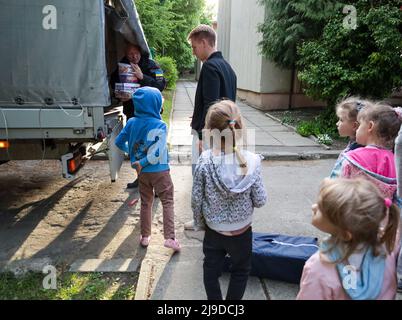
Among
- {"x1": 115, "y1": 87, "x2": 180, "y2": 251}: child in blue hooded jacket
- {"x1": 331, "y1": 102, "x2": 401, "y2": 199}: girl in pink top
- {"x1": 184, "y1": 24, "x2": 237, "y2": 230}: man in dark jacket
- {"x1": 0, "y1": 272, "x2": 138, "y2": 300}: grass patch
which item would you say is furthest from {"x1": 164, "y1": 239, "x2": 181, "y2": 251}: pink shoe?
{"x1": 331, "y1": 102, "x2": 401, "y2": 199}: girl in pink top

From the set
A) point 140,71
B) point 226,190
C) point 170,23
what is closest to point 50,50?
point 140,71

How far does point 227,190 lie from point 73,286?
1.68 meters

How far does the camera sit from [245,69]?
51.0ft

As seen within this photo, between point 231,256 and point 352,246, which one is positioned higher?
point 352,246

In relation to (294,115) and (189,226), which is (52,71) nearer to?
(189,226)

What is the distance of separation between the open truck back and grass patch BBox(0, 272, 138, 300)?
1.16 meters

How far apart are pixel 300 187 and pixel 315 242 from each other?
2.33 m

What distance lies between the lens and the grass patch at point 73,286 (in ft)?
9.84

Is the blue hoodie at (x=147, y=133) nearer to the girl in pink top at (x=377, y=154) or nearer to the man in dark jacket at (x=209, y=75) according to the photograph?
the man in dark jacket at (x=209, y=75)

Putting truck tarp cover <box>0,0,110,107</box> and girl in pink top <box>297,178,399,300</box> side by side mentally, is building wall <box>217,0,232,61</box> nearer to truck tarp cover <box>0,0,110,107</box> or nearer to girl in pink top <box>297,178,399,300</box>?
truck tarp cover <box>0,0,110,107</box>

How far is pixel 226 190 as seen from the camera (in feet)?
7.63

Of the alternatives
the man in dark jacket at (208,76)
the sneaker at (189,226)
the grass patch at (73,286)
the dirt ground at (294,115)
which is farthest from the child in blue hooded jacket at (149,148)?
the dirt ground at (294,115)
